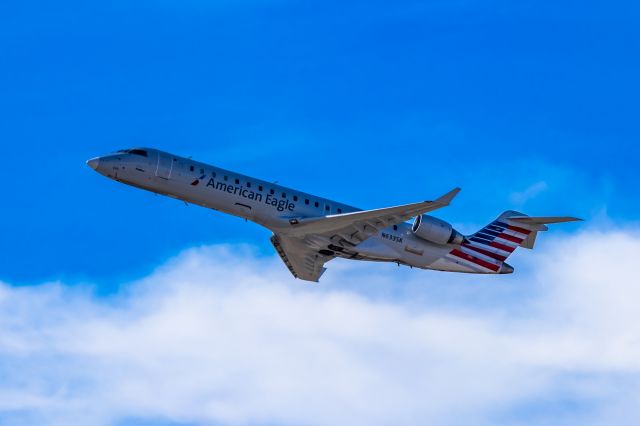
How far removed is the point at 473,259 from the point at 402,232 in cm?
380

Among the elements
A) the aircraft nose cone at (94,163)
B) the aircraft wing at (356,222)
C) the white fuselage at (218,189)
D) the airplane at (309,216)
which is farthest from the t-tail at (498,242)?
the aircraft nose cone at (94,163)

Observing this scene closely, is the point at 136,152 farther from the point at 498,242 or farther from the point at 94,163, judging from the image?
the point at 498,242

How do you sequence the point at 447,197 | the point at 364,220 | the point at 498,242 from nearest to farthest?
the point at 447,197 < the point at 364,220 < the point at 498,242

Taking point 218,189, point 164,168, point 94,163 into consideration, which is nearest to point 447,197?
point 218,189

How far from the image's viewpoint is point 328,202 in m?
46.6

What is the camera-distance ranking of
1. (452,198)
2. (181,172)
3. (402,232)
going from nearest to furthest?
(452,198)
(181,172)
(402,232)

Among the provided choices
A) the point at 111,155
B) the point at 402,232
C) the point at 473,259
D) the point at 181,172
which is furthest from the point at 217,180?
the point at 473,259

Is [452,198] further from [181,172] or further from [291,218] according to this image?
[181,172]

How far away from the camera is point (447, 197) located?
41219 mm

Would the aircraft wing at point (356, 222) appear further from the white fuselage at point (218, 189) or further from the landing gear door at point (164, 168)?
the landing gear door at point (164, 168)

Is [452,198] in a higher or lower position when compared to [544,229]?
lower

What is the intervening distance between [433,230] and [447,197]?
17.6ft

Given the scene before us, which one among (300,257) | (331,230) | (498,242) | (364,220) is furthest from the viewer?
(498,242)

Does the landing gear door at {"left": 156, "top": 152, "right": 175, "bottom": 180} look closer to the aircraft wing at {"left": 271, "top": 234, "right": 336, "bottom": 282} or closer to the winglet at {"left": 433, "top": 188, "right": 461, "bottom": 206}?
the aircraft wing at {"left": 271, "top": 234, "right": 336, "bottom": 282}
